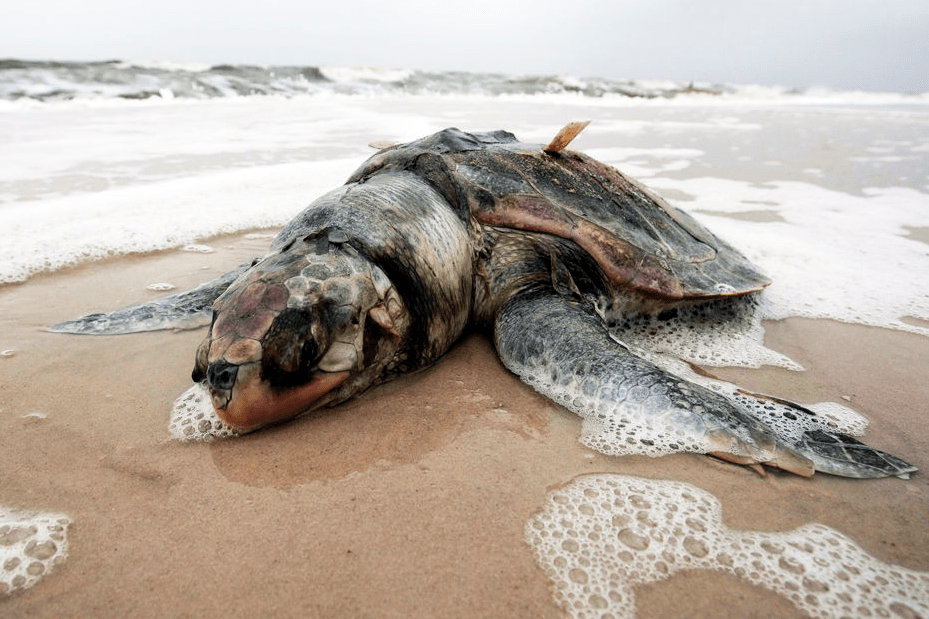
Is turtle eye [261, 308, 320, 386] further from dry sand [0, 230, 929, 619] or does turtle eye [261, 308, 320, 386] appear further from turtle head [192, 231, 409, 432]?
dry sand [0, 230, 929, 619]

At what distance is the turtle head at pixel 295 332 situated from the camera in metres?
1.52

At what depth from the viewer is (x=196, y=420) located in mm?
1836

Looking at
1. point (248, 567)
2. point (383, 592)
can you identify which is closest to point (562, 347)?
point (383, 592)

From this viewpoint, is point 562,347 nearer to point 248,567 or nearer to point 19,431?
point 248,567

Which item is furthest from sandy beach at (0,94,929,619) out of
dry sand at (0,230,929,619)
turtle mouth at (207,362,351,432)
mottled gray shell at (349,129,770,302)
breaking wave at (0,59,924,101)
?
breaking wave at (0,59,924,101)

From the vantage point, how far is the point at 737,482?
162cm

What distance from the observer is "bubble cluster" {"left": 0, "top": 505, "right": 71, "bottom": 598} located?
124 centimetres

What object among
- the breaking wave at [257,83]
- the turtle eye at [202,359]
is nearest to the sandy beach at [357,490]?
the turtle eye at [202,359]

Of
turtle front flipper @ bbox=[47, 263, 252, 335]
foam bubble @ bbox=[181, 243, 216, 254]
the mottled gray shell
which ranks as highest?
the mottled gray shell

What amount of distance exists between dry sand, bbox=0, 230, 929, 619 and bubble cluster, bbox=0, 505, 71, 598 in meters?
0.03

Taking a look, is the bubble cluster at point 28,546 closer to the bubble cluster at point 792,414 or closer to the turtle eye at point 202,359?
the turtle eye at point 202,359

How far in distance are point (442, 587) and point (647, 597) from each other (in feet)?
1.61

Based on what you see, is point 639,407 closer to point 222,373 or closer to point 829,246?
point 222,373

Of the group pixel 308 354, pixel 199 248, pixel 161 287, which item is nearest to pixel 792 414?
pixel 308 354
